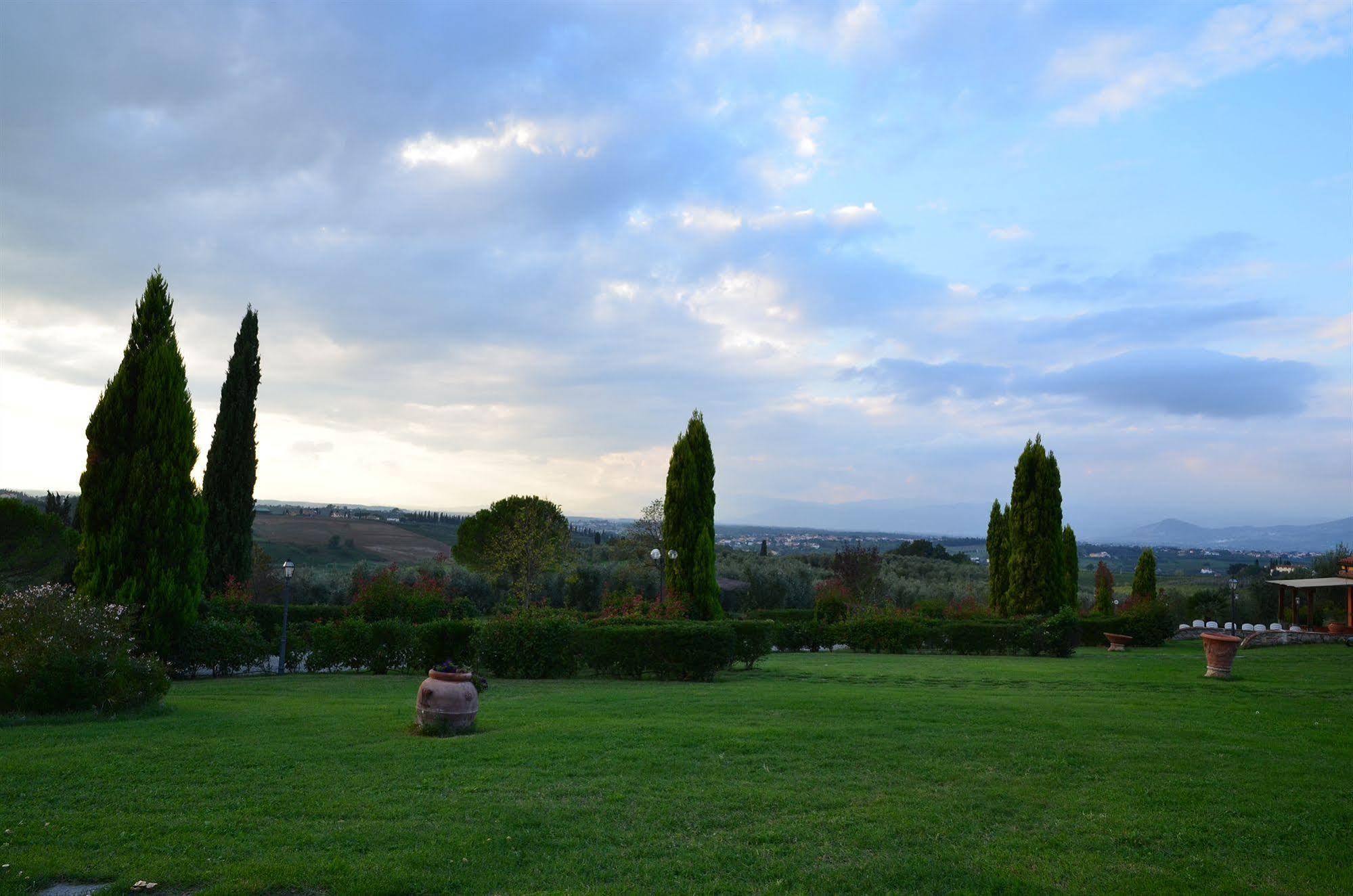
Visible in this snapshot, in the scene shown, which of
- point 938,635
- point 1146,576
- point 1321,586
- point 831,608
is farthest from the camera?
point 1146,576

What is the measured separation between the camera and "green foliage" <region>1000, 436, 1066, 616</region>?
86.8 ft

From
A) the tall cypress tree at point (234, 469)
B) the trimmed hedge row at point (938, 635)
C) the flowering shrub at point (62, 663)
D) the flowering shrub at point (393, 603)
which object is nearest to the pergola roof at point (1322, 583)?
the trimmed hedge row at point (938, 635)

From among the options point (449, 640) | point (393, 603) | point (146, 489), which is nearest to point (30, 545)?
point (146, 489)

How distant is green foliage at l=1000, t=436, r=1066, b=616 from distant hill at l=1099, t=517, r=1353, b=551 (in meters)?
81.3

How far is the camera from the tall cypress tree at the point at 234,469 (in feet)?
74.2

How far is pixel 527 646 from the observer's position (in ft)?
50.1

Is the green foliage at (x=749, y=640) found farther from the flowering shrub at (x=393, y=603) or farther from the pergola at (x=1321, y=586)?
the pergola at (x=1321, y=586)

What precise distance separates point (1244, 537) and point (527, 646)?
172361 millimetres

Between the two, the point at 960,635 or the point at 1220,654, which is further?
the point at 960,635

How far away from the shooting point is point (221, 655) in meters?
15.9

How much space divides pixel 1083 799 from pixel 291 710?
9100 mm

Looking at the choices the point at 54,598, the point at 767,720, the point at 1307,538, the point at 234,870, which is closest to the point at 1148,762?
the point at 767,720

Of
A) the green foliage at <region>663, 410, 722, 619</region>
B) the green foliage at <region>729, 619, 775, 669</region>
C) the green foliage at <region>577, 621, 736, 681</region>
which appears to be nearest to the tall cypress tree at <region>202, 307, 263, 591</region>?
the green foliage at <region>663, 410, 722, 619</region>

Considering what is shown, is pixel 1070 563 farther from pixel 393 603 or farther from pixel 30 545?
pixel 30 545
